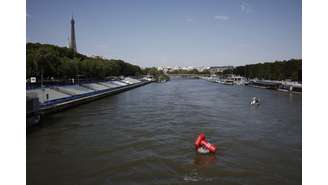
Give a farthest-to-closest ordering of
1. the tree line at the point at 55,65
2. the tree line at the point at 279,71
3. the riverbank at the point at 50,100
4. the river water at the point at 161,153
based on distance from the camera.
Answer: the tree line at the point at 279,71 < the tree line at the point at 55,65 < the riverbank at the point at 50,100 < the river water at the point at 161,153

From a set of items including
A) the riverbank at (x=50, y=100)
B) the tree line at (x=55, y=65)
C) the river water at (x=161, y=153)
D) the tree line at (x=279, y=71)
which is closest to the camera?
the river water at (x=161, y=153)

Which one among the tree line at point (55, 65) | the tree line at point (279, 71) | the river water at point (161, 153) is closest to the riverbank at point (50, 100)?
the river water at point (161, 153)

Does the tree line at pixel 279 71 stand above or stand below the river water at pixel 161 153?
above

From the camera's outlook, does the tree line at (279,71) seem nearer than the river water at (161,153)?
No

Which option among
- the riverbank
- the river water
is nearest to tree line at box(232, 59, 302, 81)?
the riverbank

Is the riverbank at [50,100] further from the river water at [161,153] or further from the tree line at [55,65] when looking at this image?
the tree line at [55,65]

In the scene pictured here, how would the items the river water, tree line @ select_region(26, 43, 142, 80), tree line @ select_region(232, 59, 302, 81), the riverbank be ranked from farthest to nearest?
tree line @ select_region(232, 59, 302, 81) < tree line @ select_region(26, 43, 142, 80) < the riverbank < the river water

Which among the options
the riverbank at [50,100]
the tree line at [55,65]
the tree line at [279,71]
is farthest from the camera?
the tree line at [279,71]

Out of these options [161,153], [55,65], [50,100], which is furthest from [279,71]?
[161,153]

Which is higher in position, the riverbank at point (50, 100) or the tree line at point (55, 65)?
the tree line at point (55, 65)

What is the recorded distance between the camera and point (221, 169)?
732 cm

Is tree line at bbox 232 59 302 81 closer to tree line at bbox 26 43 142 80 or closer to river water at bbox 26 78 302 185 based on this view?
tree line at bbox 26 43 142 80

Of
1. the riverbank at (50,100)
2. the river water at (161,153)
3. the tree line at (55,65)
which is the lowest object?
the river water at (161,153)

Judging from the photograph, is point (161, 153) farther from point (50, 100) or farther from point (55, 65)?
point (55, 65)
